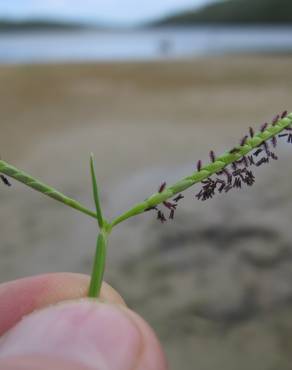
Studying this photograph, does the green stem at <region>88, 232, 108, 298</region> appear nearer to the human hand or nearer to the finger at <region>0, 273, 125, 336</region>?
the human hand

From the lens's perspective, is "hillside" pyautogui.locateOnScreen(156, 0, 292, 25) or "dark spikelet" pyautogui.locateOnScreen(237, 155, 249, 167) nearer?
"dark spikelet" pyautogui.locateOnScreen(237, 155, 249, 167)

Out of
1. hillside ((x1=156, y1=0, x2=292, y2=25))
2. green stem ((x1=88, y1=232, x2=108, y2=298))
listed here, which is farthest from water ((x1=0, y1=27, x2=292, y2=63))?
green stem ((x1=88, y1=232, x2=108, y2=298))

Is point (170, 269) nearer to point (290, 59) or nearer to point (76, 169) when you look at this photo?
point (76, 169)

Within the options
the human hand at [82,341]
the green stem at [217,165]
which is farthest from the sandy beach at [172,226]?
the green stem at [217,165]

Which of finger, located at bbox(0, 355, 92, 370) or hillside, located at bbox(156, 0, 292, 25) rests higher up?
finger, located at bbox(0, 355, 92, 370)

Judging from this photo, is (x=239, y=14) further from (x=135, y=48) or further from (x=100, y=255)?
(x=100, y=255)

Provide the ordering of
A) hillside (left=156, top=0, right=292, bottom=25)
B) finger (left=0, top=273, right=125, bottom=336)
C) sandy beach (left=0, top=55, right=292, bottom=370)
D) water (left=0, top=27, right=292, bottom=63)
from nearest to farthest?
1. finger (left=0, top=273, right=125, bottom=336)
2. sandy beach (left=0, top=55, right=292, bottom=370)
3. water (left=0, top=27, right=292, bottom=63)
4. hillside (left=156, top=0, right=292, bottom=25)

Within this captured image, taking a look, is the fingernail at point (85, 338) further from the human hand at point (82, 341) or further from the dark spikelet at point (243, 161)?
the dark spikelet at point (243, 161)
